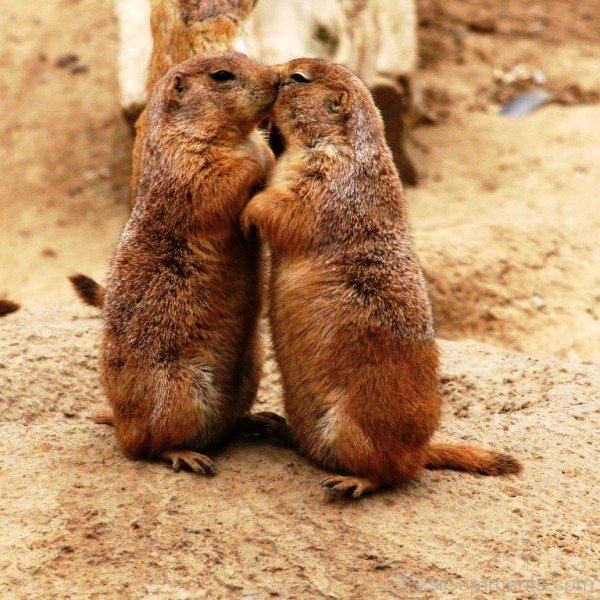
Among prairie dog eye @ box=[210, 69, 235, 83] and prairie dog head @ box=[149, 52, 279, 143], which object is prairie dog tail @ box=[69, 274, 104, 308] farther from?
prairie dog eye @ box=[210, 69, 235, 83]

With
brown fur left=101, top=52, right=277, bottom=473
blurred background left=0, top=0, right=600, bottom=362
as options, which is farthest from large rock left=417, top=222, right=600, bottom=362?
brown fur left=101, top=52, right=277, bottom=473

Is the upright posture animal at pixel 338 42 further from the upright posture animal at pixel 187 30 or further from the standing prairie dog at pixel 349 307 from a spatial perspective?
the standing prairie dog at pixel 349 307

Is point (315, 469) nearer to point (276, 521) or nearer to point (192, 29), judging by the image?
point (276, 521)

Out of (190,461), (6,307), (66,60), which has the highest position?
(66,60)

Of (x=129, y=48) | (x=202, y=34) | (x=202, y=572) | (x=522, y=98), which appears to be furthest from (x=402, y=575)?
(x=522, y=98)

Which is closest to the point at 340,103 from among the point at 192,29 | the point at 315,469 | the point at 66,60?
the point at 315,469

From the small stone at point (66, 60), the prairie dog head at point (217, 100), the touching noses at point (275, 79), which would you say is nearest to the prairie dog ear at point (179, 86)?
the prairie dog head at point (217, 100)
